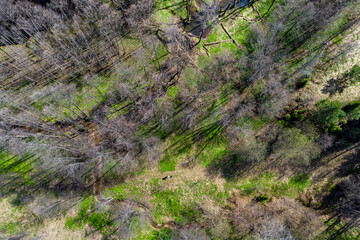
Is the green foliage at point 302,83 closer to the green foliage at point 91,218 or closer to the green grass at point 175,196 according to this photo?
the green grass at point 175,196

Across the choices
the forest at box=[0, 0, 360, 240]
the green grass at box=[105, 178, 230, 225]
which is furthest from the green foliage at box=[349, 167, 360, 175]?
the green grass at box=[105, 178, 230, 225]

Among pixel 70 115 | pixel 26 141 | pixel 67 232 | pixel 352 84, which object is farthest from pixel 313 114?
pixel 26 141

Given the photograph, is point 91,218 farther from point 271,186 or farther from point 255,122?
point 255,122

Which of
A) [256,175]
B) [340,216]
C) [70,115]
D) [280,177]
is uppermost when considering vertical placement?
[70,115]

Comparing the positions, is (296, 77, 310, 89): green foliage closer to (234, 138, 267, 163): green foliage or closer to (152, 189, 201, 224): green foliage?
(234, 138, 267, 163): green foliage

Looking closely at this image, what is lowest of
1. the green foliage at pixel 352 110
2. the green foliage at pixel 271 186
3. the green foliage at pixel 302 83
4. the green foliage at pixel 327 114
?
the green foliage at pixel 271 186

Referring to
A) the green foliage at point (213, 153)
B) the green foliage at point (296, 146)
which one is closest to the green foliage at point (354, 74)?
the green foliage at point (296, 146)

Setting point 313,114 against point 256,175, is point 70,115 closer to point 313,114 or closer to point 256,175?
point 256,175
